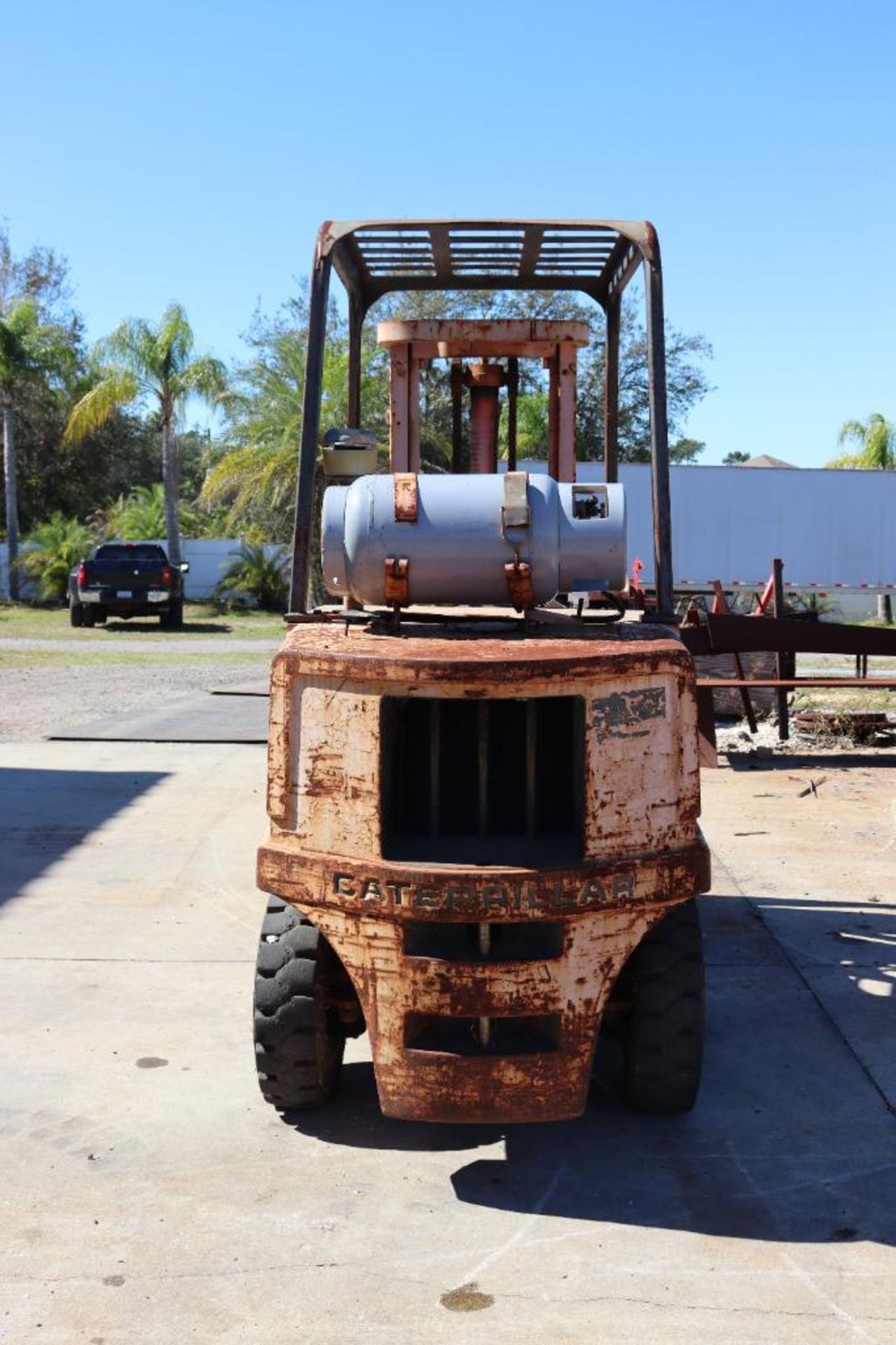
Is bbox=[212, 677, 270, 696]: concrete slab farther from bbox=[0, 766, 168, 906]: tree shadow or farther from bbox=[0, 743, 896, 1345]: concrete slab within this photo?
bbox=[0, 743, 896, 1345]: concrete slab

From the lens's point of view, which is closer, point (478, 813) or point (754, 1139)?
point (478, 813)

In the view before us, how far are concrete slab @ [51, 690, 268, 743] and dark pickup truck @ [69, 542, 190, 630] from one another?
12884 mm

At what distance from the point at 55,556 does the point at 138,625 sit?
256 inches

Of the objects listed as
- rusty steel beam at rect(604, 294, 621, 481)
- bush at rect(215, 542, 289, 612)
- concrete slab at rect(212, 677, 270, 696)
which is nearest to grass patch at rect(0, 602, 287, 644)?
bush at rect(215, 542, 289, 612)

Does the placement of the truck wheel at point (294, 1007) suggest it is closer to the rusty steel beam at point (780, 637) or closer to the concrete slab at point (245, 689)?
the rusty steel beam at point (780, 637)

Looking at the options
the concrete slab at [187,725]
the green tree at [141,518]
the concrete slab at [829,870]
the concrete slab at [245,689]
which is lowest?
the concrete slab at [829,870]

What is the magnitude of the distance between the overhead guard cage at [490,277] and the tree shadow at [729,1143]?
158cm

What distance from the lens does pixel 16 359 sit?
1446 inches

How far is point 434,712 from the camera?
422 cm

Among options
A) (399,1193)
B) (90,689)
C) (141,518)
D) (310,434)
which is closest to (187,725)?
(90,689)

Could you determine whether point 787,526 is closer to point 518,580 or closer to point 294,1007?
point 518,580

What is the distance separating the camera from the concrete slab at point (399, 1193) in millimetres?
3412

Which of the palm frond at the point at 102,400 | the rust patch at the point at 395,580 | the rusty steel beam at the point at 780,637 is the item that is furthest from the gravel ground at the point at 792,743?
the palm frond at the point at 102,400

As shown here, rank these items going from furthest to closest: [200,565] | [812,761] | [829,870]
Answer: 1. [200,565]
2. [812,761]
3. [829,870]
